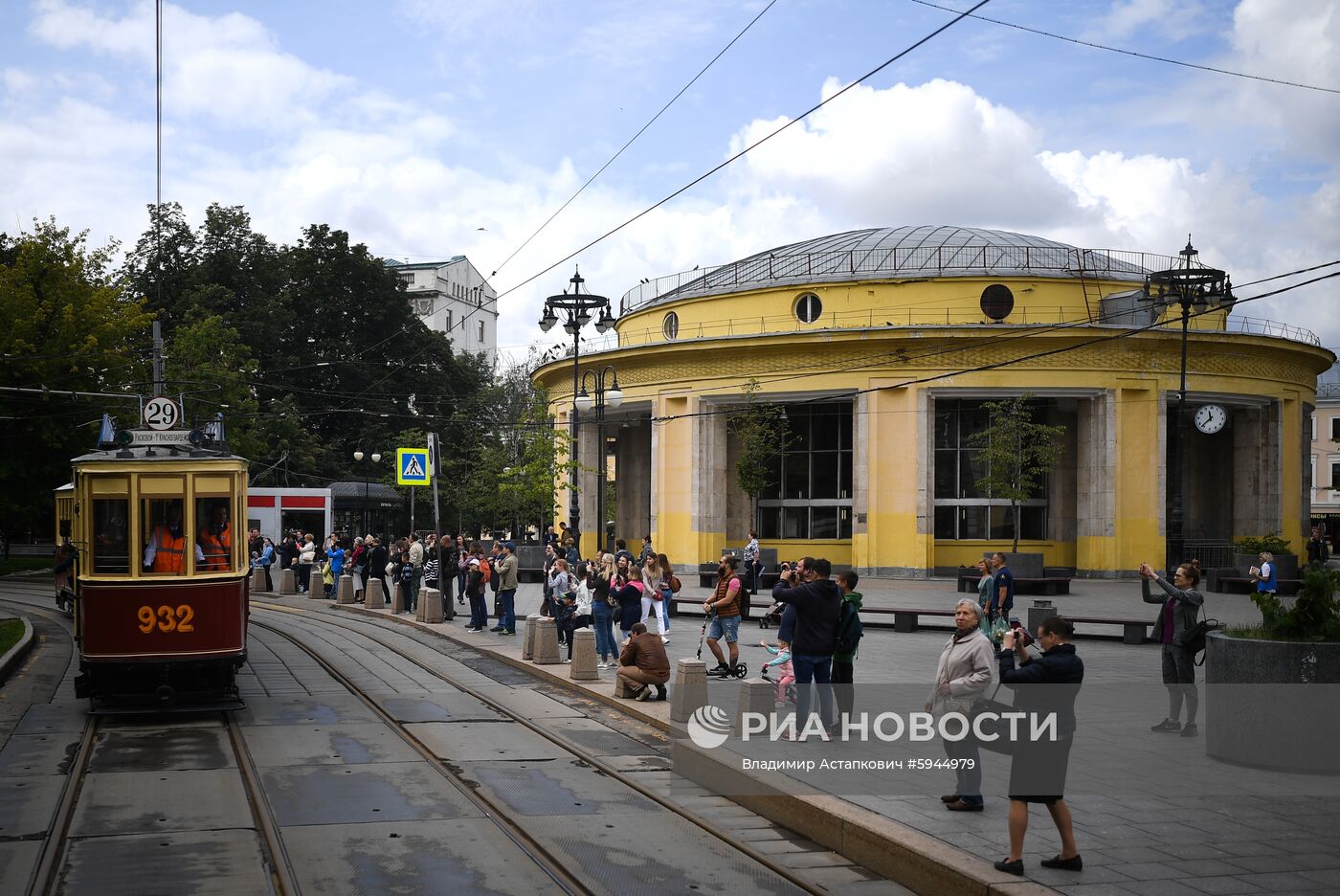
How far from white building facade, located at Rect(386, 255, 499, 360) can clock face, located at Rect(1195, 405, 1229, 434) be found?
61.2 metres

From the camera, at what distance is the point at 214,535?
1446cm

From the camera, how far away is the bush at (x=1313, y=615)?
10898mm

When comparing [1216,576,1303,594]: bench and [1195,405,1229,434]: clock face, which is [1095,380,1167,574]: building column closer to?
[1195,405,1229,434]: clock face

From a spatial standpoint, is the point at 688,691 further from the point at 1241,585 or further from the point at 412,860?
the point at 1241,585

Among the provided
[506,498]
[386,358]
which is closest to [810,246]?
[506,498]

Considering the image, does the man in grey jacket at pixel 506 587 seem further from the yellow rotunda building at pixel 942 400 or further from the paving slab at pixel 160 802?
the yellow rotunda building at pixel 942 400

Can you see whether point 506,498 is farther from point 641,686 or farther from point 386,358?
point 641,686

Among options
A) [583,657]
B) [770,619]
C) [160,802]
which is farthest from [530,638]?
[160,802]

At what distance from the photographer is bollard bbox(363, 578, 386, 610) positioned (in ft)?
101

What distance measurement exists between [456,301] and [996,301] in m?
58.4

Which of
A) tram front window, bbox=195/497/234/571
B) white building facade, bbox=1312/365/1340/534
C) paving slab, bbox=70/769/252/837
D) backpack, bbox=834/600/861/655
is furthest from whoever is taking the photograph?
white building facade, bbox=1312/365/1340/534

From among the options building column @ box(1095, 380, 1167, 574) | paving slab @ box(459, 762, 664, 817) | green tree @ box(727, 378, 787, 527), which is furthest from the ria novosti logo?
building column @ box(1095, 380, 1167, 574)

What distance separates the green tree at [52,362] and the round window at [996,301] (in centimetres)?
2897

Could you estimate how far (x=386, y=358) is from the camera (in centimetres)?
7400
